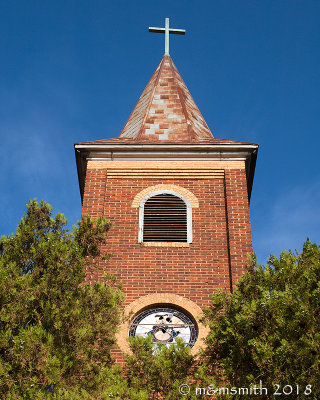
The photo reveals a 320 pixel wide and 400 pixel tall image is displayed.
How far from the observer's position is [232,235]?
13.0m

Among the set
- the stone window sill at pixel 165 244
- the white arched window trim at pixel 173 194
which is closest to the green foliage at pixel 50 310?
the stone window sill at pixel 165 244

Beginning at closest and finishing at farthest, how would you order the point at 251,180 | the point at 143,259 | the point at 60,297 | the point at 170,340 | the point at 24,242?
the point at 60,297, the point at 24,242, the point at 170,340, the point at 143,259, the point at 251,180

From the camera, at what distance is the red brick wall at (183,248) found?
39.9 ft

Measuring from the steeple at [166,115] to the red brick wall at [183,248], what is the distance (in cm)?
177

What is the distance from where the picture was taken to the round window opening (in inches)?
447

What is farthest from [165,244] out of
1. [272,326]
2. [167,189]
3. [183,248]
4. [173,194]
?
[272,326]

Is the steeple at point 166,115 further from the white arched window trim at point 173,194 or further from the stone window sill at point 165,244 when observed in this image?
the stone window sill at point 165,244

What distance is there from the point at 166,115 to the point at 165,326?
7.08 m

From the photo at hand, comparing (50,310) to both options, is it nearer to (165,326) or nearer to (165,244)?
(165,326)

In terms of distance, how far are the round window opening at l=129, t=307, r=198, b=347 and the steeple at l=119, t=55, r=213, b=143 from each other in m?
5.05

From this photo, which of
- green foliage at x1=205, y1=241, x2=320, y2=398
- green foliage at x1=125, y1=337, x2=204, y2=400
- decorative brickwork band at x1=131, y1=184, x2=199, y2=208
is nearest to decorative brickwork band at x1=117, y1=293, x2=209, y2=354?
decorative brickwork band at x1=131, y1=184, x2=199, y2=208

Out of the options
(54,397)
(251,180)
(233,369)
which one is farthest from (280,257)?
(251,180)

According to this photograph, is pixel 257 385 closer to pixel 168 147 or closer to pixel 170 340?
pixel 170 340

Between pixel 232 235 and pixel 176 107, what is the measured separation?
546 centimetres
